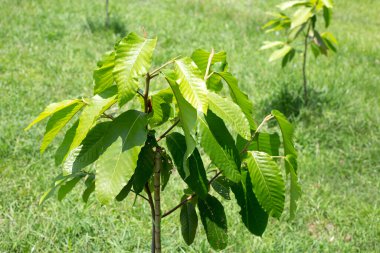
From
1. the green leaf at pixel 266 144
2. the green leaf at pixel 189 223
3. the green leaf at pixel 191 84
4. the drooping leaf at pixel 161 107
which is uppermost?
the green leaf at pixel 191 84

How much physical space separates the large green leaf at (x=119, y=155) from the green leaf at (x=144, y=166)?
0.12 meters

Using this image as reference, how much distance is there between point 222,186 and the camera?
5.27 feet

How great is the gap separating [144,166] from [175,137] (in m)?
0.12

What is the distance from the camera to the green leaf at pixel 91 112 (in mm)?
1256

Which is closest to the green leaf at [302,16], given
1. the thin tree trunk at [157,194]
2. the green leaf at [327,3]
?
the green leaf at [327,3]

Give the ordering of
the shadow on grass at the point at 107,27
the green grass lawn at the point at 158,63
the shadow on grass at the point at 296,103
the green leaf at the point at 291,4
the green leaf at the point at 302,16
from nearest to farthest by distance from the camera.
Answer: the green grass lawn at the point at 158,63 → the green leaf at the point at 291,4 → the green leaf at the point at 302,16 → the shadow on grass at the point at 296,103 → the shadow on grass at the point at 107,27

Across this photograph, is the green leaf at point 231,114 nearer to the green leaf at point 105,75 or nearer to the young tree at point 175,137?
the young tree at point 175,137

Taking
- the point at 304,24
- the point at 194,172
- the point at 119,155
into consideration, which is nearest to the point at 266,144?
the point at 194,172

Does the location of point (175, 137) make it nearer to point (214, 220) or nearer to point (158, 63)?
point (214, 220)

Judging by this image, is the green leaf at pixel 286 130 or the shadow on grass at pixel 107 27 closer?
the green leaf at pixel 286 130

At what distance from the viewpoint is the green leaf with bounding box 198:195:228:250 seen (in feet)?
5.25

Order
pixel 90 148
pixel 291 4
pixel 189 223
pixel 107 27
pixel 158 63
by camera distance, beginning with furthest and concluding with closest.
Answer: pixel 107 27 → pixel 158 63 → pixel 291 4 → pixel 189 223 → pixel 90 148

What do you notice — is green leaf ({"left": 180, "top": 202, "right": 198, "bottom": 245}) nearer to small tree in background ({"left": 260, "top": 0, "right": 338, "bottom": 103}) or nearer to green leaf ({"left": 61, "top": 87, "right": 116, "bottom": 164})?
green leaf ({"left": 61, "top": 87, "right": 116, "bottom": 164})

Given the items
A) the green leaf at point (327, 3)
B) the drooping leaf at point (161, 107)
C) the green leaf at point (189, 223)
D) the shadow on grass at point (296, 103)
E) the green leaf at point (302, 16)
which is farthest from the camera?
the shadow on grass at point (296, 103)
